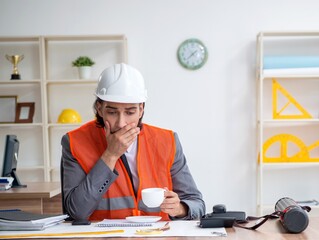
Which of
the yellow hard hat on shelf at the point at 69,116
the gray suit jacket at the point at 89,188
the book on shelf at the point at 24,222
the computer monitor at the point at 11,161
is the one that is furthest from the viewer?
the yellow hard hat on shelf at the point at 69,116

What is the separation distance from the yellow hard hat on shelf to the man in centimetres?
209

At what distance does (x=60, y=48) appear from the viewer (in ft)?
13.7

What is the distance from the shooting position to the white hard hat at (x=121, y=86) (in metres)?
1.75

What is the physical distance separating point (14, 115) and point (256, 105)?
7.43 feet

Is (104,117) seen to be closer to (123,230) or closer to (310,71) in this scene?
(123,230)

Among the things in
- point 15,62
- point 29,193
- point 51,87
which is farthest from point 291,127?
point 15,62

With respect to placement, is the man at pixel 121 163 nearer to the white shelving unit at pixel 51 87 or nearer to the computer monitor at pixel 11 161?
the computer monitor at pixel 11 161

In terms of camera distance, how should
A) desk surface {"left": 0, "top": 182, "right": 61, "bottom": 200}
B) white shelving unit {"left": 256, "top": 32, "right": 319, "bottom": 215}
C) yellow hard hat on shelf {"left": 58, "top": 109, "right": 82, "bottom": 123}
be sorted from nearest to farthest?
desk surface {"left": 0, "top": 182, "right": 61, "bottom": 200}, yellow hard hat on shelf {"left": 58, "top": 109, "right": 82, "bottom": 123}, white shelving unit {"left": 256, "top": 32, "right": 319, "bottom": 215}

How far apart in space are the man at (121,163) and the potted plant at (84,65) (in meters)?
2.13

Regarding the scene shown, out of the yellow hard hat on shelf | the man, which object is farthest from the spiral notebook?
the yellow hard hat on shelf

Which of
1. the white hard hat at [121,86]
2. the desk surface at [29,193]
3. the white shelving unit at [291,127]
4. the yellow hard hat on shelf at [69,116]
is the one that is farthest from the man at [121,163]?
the white shelving unit at [291,127]

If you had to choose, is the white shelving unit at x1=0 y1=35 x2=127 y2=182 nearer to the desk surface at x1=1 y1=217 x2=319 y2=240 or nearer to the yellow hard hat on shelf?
the yellow hard hat on shelf

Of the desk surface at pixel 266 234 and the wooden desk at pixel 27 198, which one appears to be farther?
the wooden desk at pixel 27 198

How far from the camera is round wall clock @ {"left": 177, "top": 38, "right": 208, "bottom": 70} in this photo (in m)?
4.11
